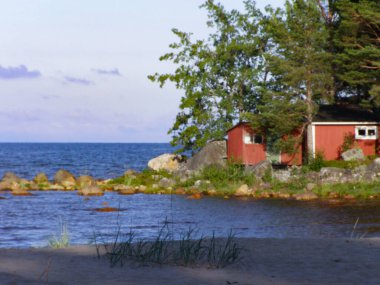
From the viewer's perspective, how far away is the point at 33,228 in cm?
2459

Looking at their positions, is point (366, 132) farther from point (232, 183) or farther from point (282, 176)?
point (232, 183)

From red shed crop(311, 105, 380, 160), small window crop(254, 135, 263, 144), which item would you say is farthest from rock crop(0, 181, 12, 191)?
red shed crop(311, 105, 380, 160)

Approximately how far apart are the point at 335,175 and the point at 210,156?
11254mm

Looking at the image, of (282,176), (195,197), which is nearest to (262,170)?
(282,176)

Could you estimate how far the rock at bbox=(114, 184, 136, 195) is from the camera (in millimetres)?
41344

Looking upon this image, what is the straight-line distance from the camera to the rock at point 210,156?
46406mm

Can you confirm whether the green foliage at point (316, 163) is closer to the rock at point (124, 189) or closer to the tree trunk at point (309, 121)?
the tree trunk at point (309, 121)

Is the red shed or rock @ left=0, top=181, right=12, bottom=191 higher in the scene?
the red shed

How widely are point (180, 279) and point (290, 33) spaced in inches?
1287

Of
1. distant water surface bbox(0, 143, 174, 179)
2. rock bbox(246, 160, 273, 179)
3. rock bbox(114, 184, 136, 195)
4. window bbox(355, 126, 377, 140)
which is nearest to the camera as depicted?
rock bbox(246, 160, 273, 179)

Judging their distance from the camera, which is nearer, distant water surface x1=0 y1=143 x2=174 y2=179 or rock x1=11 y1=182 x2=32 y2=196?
rock x1=11 y1=182 x2=32 y2=196

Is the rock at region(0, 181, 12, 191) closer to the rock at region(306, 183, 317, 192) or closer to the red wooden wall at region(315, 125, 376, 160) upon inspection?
the rock at region(306, 183, 317, 192)

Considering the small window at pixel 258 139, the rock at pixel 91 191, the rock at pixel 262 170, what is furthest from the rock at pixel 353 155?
the rock at pixel 91 191

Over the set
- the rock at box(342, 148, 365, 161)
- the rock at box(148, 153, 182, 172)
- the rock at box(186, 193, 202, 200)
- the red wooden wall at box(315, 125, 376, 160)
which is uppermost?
the red wooden wall at box(315, 125, 376, 160)
